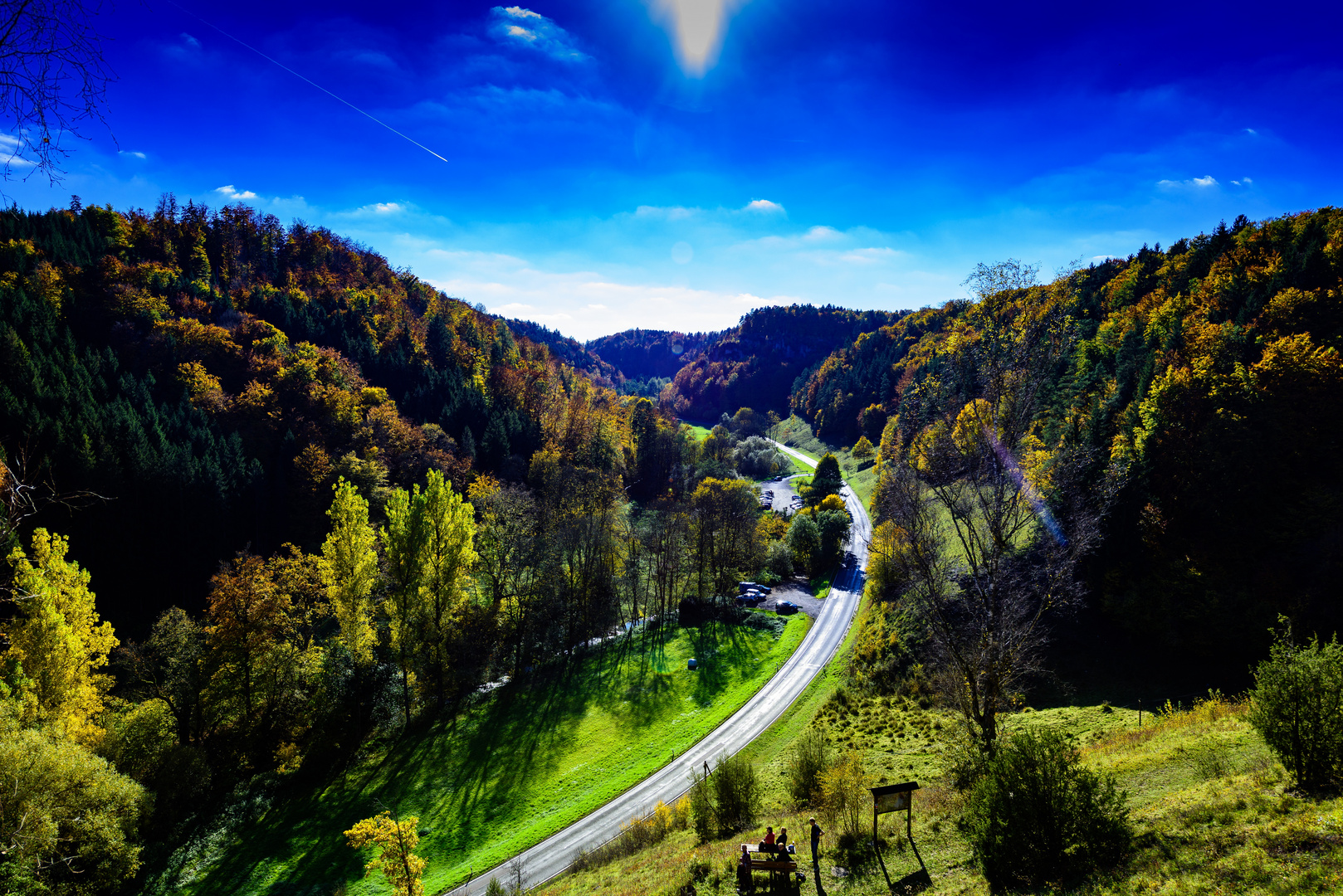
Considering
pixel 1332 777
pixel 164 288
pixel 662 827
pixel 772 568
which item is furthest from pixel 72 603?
pixel 164 288

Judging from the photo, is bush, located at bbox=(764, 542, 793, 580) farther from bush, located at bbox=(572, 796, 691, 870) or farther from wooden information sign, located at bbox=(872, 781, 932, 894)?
wooden information sign, located at bbox=(872, 781, 932, 894)

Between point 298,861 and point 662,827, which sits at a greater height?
point 662,827

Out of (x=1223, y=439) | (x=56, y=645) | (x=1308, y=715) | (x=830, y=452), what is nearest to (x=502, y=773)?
(x=56, y=645)

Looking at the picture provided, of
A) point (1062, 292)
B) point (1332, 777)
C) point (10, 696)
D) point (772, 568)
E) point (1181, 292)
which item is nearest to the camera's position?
point (1332, 777)

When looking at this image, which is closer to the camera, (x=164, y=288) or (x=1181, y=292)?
(x=1181, y=292)

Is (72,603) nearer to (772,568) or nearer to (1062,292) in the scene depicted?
(1062,292)

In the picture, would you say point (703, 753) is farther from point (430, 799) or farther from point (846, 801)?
point (846, 801)

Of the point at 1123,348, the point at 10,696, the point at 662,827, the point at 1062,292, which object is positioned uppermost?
the point at 1123,348
